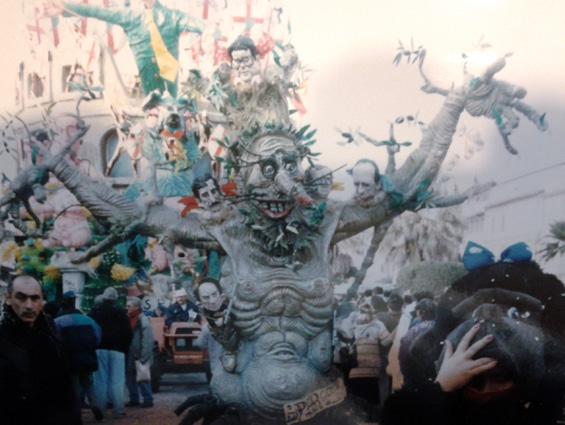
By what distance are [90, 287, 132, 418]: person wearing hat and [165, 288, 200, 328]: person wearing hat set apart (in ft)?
0.69

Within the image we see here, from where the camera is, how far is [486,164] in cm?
311

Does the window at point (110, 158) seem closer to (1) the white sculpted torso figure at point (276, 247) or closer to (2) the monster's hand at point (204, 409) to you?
(1) the white sculpted torso figure at point (276, 247)

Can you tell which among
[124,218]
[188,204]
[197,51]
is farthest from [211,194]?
[197,51]

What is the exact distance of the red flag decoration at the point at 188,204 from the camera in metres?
3.08

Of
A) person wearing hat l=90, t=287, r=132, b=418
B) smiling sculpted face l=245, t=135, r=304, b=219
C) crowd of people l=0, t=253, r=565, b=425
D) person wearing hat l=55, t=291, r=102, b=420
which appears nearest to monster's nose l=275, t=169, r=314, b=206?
smiling sculpted face l=245, t=135, r=304, b=219

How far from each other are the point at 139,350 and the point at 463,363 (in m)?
1.43

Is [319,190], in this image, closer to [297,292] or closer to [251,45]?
[297,292]

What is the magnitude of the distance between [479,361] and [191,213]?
1.42 meters

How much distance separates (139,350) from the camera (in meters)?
3.09

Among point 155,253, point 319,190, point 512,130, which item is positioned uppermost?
point 512,130

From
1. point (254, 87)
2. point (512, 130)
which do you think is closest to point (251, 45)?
point (254, 87)

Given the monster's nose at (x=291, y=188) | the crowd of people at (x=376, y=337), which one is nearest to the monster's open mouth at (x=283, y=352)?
the crowd of people at (x=376, y=337)

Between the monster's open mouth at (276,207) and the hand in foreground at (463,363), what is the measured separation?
0.92 meters

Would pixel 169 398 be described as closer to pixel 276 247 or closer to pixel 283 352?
pixel 283 352
